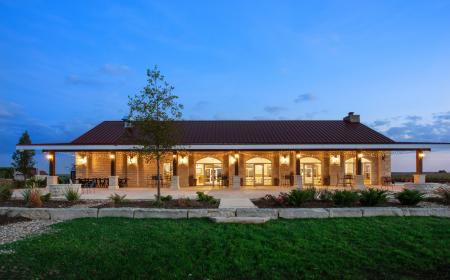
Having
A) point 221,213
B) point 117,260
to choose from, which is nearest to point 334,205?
point 221,213

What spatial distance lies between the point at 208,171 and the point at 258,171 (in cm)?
343

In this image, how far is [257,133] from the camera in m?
23.7

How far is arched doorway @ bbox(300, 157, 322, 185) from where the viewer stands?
23328mm

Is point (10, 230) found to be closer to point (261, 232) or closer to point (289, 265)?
point (261, 232)

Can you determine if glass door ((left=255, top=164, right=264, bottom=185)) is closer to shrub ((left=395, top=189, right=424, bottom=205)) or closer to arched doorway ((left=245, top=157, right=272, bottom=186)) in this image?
arched doorway ((left=245, top=157, right=272, bottom=186))

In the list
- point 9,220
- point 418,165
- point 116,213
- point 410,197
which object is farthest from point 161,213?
point 418,165

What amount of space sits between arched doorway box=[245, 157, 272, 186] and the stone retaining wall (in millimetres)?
14022

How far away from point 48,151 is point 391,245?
65.3 ft

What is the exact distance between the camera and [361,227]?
801 centimetres

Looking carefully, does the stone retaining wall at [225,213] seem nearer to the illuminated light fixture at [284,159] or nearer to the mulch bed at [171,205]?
the mulch bed at [171,205]

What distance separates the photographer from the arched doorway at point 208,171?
23219mm

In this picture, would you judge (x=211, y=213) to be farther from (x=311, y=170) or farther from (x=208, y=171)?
(x=311, y=170)

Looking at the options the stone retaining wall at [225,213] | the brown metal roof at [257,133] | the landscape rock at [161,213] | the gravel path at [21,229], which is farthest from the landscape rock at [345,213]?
the brown metal roof at [257,133]

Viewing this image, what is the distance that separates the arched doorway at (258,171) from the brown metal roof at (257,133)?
181 centimetres
